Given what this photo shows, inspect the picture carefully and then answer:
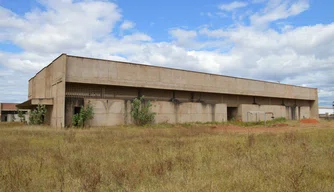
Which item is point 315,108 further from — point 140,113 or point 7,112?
point 7,112

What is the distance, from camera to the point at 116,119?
23.0 m

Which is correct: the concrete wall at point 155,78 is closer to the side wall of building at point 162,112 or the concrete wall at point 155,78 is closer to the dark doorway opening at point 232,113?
the side wall of building at point 162,112

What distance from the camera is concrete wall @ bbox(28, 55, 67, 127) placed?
2058 centimetres

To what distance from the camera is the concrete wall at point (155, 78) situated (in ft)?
70.7

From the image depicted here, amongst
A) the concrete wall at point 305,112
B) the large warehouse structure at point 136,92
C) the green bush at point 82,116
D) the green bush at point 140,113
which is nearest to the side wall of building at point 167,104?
the large warehouse structure at point 136,92

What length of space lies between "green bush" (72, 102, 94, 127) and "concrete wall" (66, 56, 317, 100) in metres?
2.34

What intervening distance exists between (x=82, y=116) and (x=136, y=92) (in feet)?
19.8

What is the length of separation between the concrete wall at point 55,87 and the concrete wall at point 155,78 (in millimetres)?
659

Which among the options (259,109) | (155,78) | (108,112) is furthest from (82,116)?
(259,109)

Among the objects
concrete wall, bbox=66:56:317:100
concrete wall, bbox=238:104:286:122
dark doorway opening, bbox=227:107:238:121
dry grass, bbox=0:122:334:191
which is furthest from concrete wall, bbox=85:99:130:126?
concrete wall, bbox=238:104:286:122

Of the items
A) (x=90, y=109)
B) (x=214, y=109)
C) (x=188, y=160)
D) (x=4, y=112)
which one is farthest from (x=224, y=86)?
(x=4, y=112)

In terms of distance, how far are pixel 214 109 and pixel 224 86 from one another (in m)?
3.23

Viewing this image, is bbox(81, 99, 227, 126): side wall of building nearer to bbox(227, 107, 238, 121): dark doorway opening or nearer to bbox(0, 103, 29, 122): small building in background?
bbox(227, 107, 238, 121): dark doorway opening

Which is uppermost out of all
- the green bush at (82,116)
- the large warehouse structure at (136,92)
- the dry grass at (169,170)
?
the large warehouse structure at (136,92)
